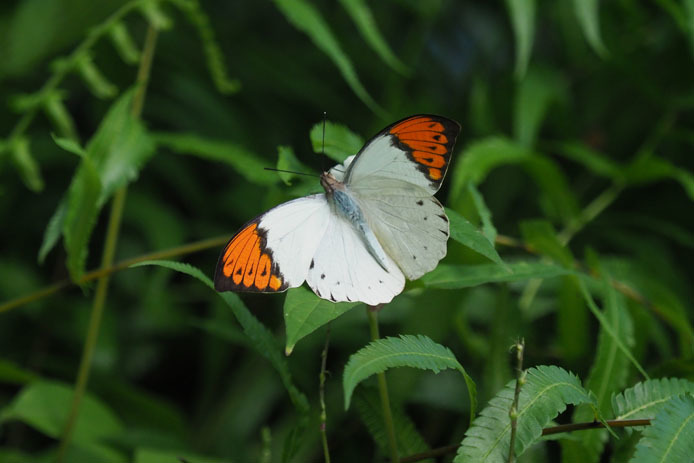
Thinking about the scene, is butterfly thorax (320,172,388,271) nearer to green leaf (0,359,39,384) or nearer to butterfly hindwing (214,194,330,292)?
butterfly hindwing (214,194,330,292)

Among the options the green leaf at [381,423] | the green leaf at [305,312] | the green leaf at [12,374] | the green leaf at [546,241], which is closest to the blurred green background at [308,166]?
the green leaf at [12,374]

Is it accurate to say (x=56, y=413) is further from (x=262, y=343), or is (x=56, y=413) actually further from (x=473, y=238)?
(x=473, y=238)

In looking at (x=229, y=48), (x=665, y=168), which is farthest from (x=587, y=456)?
(x=229, y=48)

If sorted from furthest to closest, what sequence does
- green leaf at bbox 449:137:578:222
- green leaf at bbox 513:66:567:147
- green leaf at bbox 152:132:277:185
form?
green leaf at bbox 513:66:567:147, green leaf at bbox 449:137:578:222, green leaf at bbox 152:132:277:185

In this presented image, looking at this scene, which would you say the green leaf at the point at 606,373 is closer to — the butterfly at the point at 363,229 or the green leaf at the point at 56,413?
the butterfly at the point at 363,229

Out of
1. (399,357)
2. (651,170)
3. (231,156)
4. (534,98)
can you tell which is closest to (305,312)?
(399,357)

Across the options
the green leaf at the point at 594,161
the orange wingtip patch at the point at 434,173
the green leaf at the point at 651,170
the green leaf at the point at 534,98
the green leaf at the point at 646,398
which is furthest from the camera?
the green leaf at the point at 534,98

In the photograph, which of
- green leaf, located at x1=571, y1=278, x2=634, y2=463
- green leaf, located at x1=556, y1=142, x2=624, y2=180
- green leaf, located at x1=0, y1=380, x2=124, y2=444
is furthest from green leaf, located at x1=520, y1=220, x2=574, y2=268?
green leaf, located at x1=0, y1=380, x2=124, y2=444
